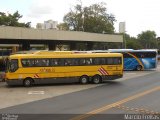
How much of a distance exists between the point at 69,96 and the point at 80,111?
621 cm

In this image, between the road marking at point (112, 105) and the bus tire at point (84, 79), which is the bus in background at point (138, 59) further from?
the road marking at point (112, 105)

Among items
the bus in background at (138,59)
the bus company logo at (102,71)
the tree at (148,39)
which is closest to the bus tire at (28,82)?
the bus company logo at (102,71)

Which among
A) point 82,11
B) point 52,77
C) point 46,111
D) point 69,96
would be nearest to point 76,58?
point 52,77

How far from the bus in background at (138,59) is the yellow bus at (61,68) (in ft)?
46.8

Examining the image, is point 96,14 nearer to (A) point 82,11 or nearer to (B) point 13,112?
(A) point 82,11

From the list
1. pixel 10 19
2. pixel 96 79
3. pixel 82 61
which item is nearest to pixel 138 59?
pixel 96 79

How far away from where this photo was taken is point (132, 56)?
152 ft

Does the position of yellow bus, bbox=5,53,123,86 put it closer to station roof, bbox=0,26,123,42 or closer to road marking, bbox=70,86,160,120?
road marking, bbox=70,86,160,120

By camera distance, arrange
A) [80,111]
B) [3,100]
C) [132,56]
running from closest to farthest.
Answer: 1. [80,111]
2. [3,100]
3. [132,56]

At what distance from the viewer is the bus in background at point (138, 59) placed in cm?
4616

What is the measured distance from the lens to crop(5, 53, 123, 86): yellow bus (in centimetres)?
2950

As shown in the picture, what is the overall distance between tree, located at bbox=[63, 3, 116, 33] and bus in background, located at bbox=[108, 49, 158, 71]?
44.8 m

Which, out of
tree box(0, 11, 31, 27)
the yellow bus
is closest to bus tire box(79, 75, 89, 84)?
the yellow bus

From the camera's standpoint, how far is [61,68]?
100ft
